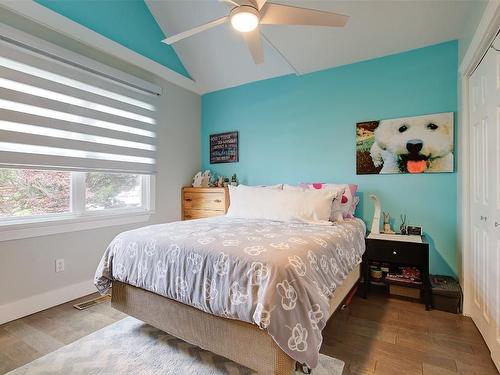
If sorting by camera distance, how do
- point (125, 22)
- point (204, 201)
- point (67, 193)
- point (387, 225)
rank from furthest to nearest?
point (204, 201) < point (125, 22) < point (387, 225) < point (67, 193)

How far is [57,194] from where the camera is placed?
2535 mm

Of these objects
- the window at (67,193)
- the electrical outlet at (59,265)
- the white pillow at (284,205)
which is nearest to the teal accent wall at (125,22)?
the window at (67,193)

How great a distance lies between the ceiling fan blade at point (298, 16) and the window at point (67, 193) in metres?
2.28

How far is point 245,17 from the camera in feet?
5.67

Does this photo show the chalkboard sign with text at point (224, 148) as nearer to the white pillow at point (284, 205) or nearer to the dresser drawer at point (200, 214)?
the dresser drawer at point (200, 214)

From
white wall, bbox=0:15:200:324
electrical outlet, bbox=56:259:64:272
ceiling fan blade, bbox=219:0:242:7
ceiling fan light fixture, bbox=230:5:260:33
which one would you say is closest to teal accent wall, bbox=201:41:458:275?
white wall, bbox=0:15:200:324

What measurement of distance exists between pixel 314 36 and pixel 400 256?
228 centimetres

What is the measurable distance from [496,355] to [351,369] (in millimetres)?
846

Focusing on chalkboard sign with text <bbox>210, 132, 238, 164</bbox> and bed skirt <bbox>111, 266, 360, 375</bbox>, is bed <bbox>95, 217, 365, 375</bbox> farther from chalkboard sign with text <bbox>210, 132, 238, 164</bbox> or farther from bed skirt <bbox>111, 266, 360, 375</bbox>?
chalkboard sign with text <bbox>210, 132, 238, 164</bbox>

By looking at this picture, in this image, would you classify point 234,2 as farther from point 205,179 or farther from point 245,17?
point 205,179

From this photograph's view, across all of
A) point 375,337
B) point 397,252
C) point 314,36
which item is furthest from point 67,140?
point 397,252

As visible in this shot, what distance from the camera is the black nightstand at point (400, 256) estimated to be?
90.7 inches

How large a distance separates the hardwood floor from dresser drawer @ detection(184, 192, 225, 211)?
5.17 ft

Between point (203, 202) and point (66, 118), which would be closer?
point (66, 118)
